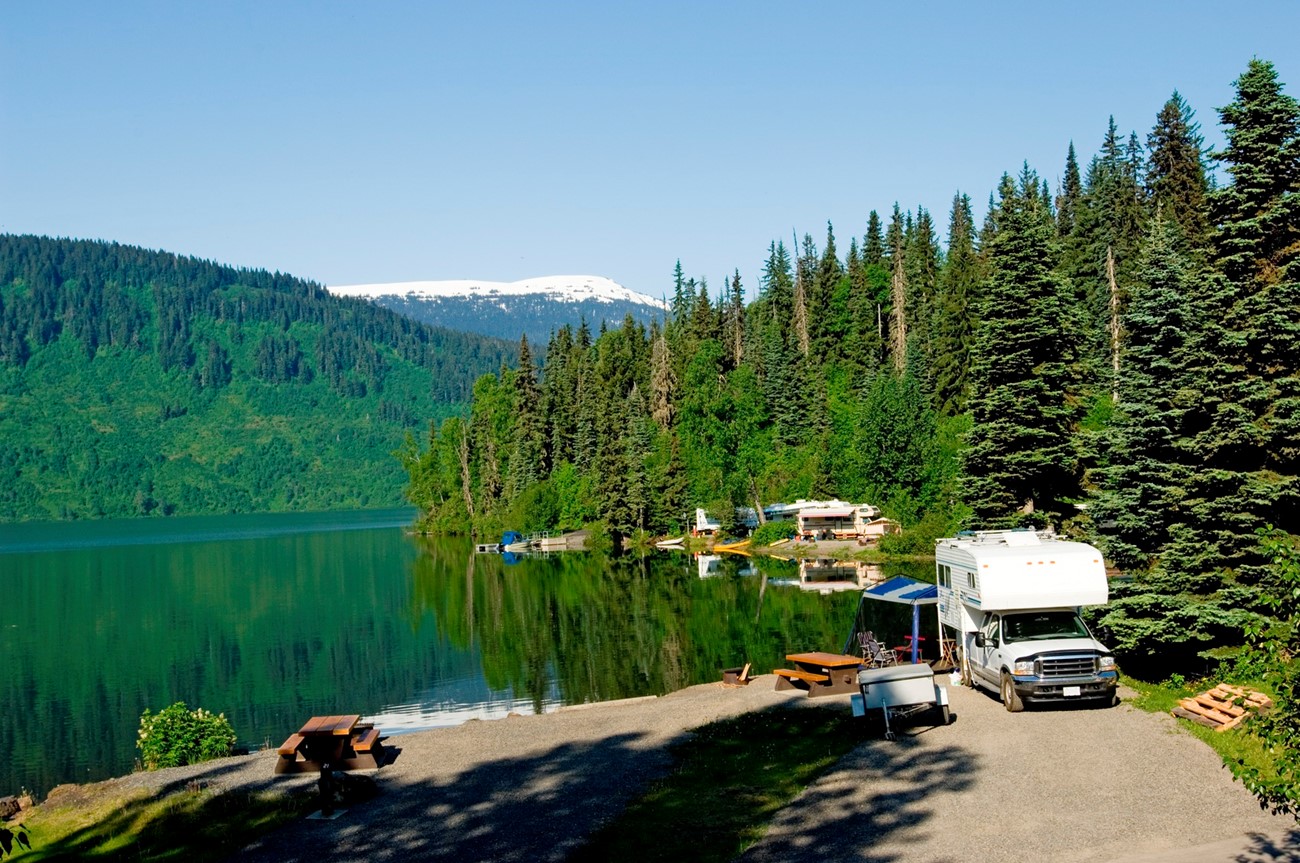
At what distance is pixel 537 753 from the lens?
22.2m

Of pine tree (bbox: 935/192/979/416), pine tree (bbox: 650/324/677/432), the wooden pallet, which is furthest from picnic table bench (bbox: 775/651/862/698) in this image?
pine tree (bbox: 650/324/677/432)

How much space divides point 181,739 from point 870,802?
17.0 m

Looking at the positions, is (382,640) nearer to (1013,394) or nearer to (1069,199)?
(1013,394)

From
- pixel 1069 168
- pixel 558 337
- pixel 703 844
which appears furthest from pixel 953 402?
pixel 703 844

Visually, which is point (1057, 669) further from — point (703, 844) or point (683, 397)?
point (683, 397)

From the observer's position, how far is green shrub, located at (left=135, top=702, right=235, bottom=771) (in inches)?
1025

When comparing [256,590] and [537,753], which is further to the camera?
[256,590]

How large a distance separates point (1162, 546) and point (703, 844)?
1381cm

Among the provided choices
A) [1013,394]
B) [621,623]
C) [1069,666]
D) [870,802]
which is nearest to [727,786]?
[870,802]

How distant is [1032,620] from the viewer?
914 inches

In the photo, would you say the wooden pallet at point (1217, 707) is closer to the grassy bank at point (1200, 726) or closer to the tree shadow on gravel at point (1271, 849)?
the grassy bank at point (1200, 726)

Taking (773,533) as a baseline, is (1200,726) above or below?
below

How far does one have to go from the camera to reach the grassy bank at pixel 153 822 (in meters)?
17.2

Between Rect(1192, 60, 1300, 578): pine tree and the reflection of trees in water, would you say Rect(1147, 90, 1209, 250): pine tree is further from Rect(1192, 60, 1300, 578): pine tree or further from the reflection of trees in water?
Rect(1192, 60, 1300, 578): pine tree
